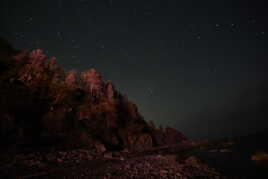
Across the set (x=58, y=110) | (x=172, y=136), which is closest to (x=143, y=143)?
(x=58, y=110)

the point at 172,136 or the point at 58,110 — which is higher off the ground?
the point at 58,110

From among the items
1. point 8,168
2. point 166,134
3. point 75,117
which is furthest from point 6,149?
point 166,134

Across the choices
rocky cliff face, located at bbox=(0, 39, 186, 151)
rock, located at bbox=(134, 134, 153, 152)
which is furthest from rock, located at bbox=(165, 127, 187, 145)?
rock, located at bbox=(134, 134, 153, 152)

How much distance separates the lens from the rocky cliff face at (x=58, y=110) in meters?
25.3

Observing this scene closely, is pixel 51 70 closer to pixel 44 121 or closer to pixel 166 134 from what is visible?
pixel 44 121

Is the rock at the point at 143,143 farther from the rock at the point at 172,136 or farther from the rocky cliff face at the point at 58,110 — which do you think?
the rock at the point at 172,136

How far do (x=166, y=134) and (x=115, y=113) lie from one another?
5092 centimetres

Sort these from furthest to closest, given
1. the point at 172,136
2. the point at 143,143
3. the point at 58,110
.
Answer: the point at 172,136 < the point at 143,143 < the point at 58,110

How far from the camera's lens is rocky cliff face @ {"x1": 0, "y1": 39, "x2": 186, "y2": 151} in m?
25.3

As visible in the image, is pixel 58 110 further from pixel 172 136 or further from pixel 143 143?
pixel 172 136

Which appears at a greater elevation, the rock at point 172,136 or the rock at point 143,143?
the rock at point 143,143

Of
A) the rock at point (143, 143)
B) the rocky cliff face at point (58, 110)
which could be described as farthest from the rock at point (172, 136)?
the rock at point (143, 143)

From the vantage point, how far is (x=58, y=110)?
3428 centimetres

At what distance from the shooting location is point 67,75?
4491cm
